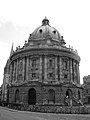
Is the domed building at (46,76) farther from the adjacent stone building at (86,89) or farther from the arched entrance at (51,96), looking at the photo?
the adjacent stone building at (86,89)

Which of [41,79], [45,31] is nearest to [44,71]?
[41,79]

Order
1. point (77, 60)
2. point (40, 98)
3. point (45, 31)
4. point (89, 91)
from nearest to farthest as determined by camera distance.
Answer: point (40, 98)
point (77, 60)
point (45, 31)
point (89, 91)

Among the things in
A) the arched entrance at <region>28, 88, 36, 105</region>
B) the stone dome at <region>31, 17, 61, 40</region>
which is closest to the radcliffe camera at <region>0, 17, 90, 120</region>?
the arched entrance at <region>28, 88, 36, 105</region>

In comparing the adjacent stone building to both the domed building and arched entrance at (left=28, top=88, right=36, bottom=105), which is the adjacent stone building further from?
arched entrance at (left=28, top=88, right=36, bottom=105)

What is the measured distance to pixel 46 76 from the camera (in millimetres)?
47594

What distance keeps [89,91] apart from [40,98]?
129 feet

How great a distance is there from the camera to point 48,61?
49.6 metres

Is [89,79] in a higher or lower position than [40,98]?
higher

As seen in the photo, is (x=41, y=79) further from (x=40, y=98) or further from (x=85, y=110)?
(x=85, y=110)

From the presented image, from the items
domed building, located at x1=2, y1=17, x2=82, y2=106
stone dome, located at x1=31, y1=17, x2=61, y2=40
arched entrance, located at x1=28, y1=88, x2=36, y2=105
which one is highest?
stone dome, located at x1=31, y1=17, x2=61, y2=40

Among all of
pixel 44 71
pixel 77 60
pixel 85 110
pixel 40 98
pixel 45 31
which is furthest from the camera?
pixel 45 31

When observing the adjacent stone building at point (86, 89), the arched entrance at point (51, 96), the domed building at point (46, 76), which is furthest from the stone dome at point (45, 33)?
the adjacent stone building at point (86, 89)

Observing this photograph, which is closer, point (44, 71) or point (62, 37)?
point (44, 71)

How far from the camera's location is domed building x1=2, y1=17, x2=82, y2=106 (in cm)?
4557
